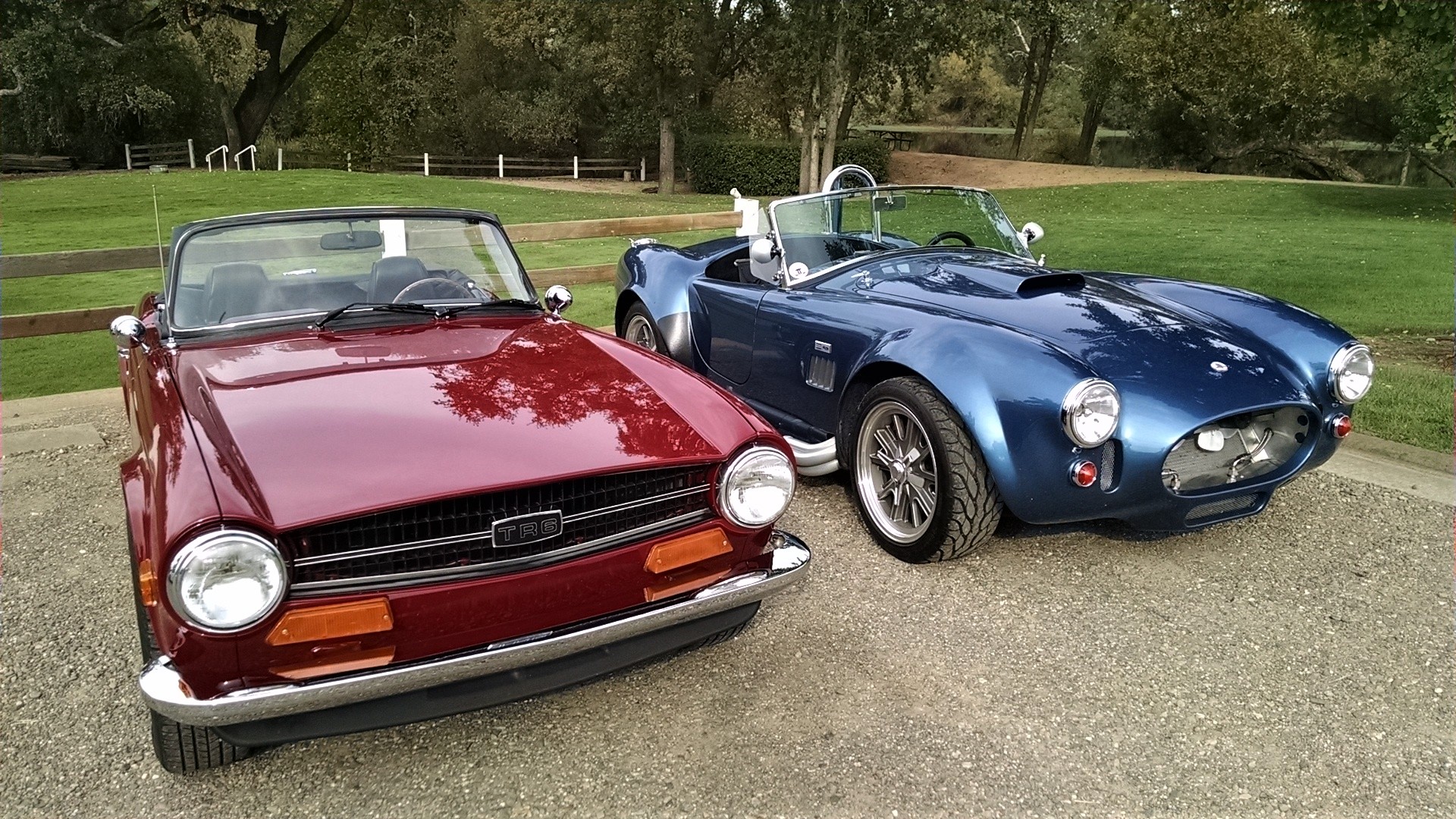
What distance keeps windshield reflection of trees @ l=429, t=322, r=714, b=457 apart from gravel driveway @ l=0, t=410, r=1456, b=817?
2.85ft

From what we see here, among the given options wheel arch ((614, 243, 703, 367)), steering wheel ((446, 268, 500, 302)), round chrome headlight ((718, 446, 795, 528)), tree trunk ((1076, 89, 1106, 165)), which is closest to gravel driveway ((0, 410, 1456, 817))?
round chrome headlight ((718, 446, 795, 528))

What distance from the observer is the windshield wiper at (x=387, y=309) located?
362 centimetres

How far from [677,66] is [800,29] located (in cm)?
464

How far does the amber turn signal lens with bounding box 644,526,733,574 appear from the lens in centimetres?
273

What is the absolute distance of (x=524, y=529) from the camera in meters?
2.52

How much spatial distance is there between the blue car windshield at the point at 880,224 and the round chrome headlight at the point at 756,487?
2193mm

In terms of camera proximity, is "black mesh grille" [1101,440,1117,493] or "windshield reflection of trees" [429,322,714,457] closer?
"windshield reflection of trees" [429,322,714,457]

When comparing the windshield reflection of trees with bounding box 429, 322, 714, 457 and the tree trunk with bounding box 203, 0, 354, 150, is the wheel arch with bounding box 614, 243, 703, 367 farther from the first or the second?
the tree trunk with bounding box 203, 0, 354, 150

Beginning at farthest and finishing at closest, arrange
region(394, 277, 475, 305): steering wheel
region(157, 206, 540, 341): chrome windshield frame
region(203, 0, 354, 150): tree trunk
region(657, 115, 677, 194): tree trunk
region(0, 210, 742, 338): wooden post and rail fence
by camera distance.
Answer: region(203, 0, 354, 150): tree trunk, region(657, 115, 677, 194): tree trunk, region(0, 210, 742, 338): wooden post and rail fence, region(394, 277, 475, 305): steering wheel, region(157, 206, 540, 341): chrome windshield frame

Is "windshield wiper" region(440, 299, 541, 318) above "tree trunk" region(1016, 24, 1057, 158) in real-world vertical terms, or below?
below

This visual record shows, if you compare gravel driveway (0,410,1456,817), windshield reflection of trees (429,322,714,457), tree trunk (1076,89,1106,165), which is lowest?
gravel driveway (0,410,1456,817)

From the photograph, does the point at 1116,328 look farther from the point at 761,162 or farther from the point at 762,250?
the point at 761,162

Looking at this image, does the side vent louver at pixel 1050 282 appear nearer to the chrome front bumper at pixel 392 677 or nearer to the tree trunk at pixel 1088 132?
the chrome front bumper at pixel 392 677

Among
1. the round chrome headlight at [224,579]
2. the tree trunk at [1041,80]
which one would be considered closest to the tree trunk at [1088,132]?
the tree trunk at [1041,80]
